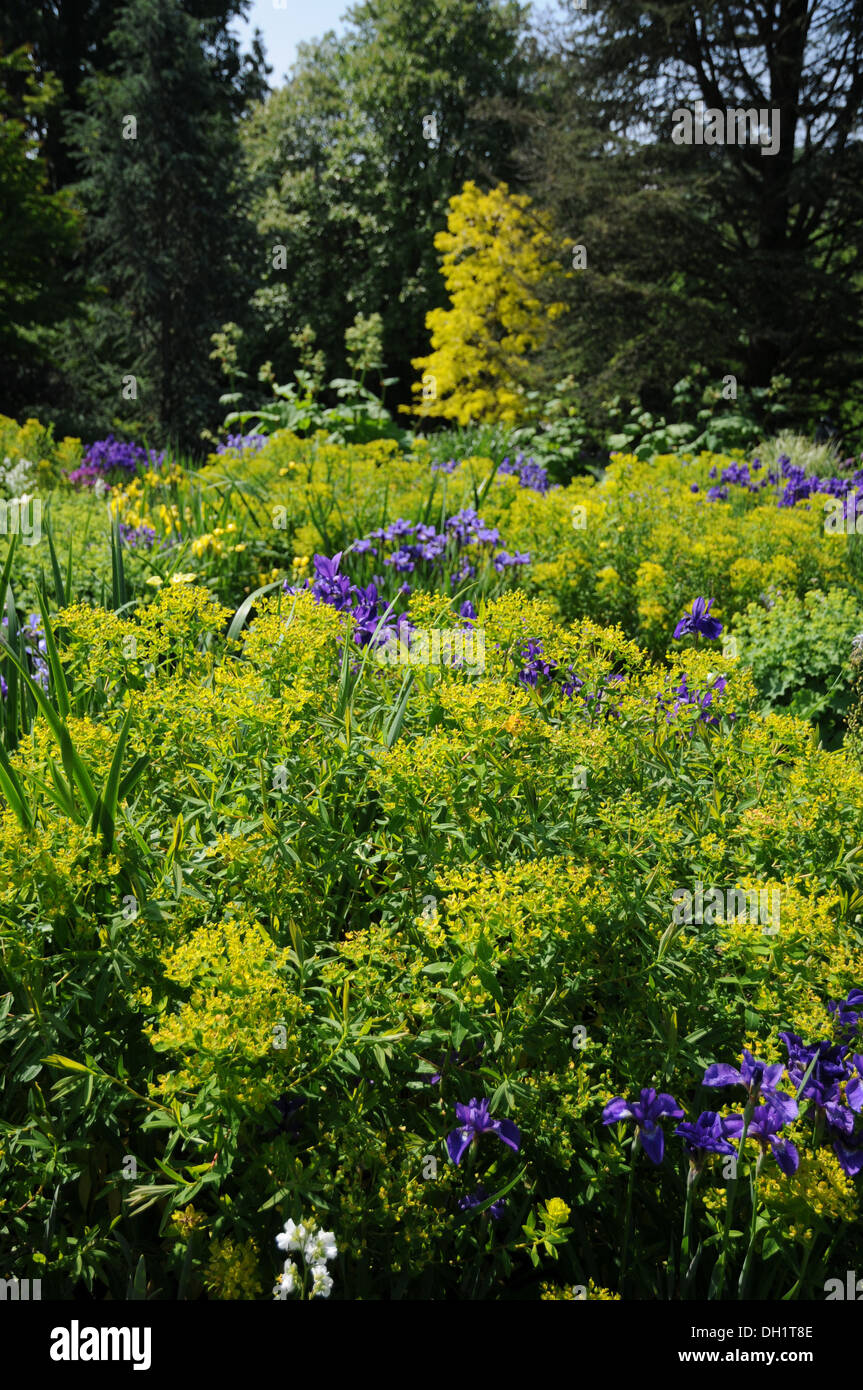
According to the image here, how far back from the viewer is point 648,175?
1063 cm

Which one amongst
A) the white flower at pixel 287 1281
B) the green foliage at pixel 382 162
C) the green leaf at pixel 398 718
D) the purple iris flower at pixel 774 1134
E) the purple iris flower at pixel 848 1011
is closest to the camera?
the white flower at pixel 287 1281

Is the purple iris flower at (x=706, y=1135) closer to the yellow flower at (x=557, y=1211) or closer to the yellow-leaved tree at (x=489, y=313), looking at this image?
the yellow flower at (x=557, y=1211)

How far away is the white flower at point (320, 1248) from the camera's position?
120 centimetres

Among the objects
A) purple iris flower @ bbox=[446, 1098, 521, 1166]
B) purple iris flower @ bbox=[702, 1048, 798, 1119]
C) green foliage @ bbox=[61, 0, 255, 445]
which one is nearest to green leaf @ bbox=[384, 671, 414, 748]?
purple iris flower @ bbox=[446, 1098, 521, 1166]

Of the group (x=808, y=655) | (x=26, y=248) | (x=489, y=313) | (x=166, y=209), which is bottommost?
(x=808, y=655)

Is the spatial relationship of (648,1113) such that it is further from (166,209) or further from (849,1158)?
(166,209)

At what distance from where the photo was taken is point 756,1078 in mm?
1388

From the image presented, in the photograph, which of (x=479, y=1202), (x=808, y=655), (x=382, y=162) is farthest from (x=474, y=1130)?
(x=382, y=162)

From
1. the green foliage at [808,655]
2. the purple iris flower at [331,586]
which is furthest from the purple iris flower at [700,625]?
the purple iris flower at [331,586]

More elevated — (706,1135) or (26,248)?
(26,248)

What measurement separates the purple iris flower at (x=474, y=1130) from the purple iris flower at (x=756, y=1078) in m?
0.32

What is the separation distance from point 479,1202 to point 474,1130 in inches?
6.2

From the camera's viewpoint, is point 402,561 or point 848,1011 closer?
point 848,1011

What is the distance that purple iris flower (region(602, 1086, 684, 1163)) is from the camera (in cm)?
138
